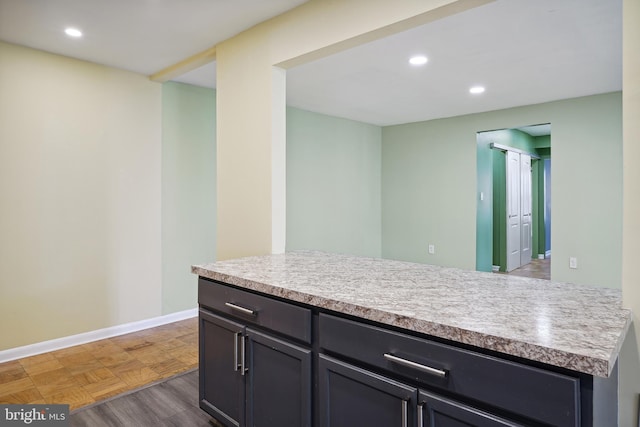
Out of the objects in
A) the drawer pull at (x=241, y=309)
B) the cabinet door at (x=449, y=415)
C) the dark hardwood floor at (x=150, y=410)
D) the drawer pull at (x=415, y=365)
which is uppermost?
the drawer pull at (x=241, y=309)

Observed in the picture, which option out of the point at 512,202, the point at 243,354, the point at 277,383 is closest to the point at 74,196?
the point at 243,354

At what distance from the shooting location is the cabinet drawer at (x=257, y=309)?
4.71ft

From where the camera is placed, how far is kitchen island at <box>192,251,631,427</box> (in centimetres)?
93

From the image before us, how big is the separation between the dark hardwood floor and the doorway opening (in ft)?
13.9

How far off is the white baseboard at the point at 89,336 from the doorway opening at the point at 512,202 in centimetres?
393

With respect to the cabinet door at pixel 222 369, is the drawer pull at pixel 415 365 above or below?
above

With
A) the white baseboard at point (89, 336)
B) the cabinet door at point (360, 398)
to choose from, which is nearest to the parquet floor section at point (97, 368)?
the white baseboard at point (89, 336)

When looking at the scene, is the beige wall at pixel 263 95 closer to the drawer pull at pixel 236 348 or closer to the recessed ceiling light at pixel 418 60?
the drawer pull at pixel 236 348

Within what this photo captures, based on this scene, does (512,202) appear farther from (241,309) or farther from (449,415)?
(449,415)

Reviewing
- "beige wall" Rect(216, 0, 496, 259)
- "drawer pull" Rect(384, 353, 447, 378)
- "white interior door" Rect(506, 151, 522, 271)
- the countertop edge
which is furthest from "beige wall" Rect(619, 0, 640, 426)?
"white interior door" Rect(506, 151, 522, 271)

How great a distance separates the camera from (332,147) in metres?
5.29

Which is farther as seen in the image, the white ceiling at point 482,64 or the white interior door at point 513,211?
the white interior door at point 513,211

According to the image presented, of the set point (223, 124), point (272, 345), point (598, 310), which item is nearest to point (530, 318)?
point (598, 310)

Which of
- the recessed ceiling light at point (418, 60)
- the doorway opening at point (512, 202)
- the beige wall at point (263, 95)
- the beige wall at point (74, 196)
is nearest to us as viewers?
the beige wall at point (263, 95)
